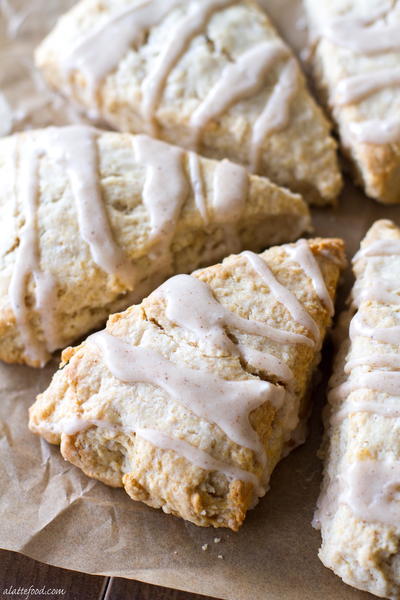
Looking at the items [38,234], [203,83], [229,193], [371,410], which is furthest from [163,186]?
[371,410]

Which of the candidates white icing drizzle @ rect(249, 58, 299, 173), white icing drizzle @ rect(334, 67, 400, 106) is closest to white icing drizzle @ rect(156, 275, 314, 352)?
white icing drizzle @ rect(249, 58, 299, 173)

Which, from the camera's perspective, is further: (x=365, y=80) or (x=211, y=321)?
(x=365, y=80)

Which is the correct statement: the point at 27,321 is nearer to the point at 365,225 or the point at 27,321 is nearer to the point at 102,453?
the point at 102,453

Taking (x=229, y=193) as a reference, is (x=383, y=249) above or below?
below

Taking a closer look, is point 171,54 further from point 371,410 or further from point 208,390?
point 371,410

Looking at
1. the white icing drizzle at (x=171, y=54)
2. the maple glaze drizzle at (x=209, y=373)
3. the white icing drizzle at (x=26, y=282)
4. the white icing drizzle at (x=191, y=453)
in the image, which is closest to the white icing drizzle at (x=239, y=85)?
the white icing drizzle at (x=171, y=54)

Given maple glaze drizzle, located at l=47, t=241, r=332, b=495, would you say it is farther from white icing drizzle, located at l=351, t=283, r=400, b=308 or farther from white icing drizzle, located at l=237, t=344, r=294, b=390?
white icing drizzle, located at l=351, t=283, r=400, b=308
